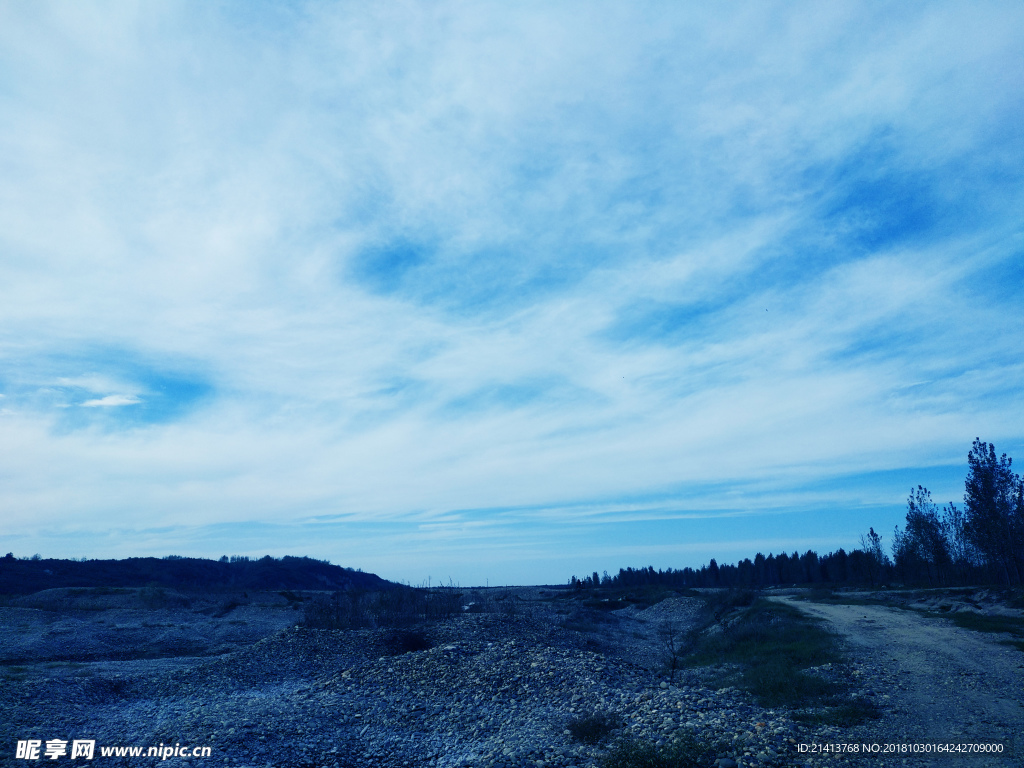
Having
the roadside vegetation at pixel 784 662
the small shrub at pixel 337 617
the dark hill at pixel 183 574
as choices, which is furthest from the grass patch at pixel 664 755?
the dark hill at pixel 183 574

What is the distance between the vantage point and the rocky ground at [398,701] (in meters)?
→ 13.5

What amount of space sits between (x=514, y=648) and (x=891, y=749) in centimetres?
1579

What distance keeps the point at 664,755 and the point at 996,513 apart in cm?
6210

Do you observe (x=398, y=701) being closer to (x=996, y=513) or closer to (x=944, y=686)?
(x=944, y=686)

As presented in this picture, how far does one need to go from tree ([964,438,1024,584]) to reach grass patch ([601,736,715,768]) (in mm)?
59680

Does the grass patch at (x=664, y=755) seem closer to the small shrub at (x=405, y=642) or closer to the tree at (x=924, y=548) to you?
the small shrub at (x=405, y=642)

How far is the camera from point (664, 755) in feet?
38.3

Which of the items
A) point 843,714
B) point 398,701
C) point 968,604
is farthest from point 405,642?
point 968,604

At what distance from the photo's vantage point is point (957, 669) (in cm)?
1783

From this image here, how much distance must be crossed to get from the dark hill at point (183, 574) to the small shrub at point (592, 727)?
50441mm

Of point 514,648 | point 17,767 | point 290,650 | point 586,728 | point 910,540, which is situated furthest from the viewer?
point 910,540

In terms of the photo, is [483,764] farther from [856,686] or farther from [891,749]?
[856,686]

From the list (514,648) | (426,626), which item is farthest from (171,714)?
(426,626)

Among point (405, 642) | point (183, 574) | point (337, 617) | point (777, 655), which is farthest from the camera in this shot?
point (183, 574)
